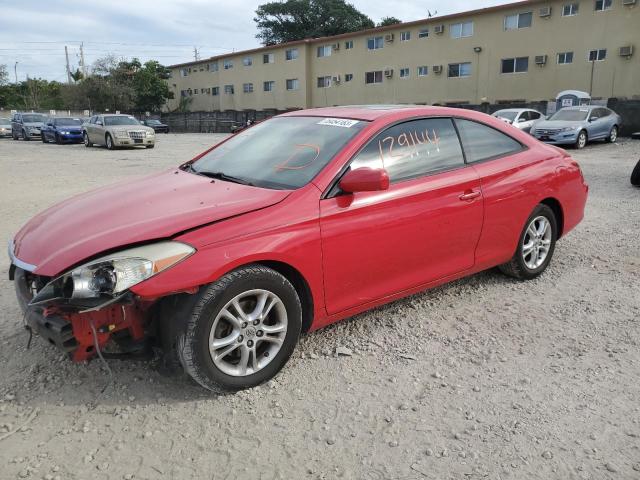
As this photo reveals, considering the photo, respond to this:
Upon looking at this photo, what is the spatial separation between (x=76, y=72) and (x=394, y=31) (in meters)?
50.5

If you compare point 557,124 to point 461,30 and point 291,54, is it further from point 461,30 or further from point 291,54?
point 291,54

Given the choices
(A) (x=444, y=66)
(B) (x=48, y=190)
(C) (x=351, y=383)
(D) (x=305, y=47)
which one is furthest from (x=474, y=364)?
(D) (x=305, y=47)

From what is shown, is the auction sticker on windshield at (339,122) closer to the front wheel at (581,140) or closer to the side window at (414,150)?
the side window at (414,150)

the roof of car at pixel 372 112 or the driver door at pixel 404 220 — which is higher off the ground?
the roof of car at pixel 372 112

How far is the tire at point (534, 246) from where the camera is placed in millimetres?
4375

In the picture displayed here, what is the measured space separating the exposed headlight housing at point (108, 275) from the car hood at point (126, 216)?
0.26 feet

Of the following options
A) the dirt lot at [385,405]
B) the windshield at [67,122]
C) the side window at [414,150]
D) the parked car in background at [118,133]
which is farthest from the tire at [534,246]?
the windshield at [67,122]

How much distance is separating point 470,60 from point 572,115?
15983mm

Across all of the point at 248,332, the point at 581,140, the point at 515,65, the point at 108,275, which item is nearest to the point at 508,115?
the point at 581,140

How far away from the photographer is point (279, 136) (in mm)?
3760

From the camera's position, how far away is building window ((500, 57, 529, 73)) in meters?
30.7

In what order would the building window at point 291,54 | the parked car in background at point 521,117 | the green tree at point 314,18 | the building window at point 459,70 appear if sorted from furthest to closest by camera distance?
1. the green tree at point 314,18
2. the building window at point 291,54
3. the building window at point 459,70
4. the parked car in background at point 521,117

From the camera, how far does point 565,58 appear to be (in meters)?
29.1

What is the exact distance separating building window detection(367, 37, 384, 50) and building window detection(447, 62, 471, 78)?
247 inches
